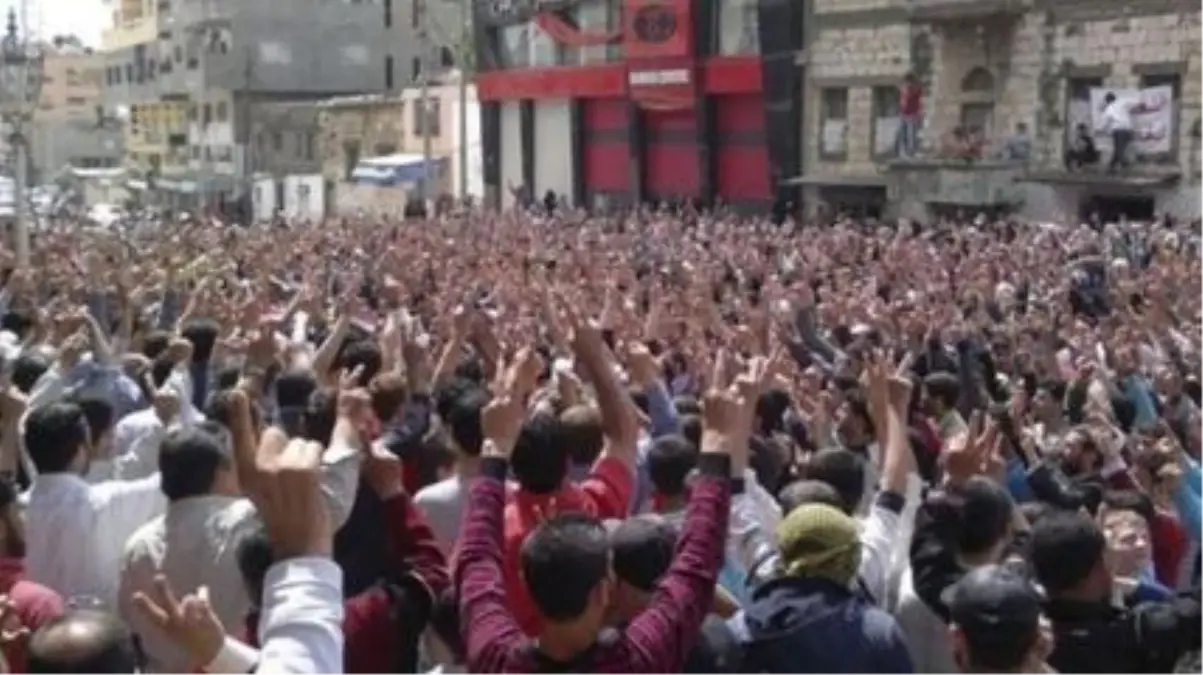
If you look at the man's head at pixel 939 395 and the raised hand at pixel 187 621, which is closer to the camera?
the raised hand at pixel 187 621

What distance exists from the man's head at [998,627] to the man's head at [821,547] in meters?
0.62

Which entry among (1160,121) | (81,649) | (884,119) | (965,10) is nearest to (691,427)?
(81,649)

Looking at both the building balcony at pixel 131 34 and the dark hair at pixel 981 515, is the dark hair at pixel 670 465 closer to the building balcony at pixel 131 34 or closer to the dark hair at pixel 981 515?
the dark hair at pixel 981 515

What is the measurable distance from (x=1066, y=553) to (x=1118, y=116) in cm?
2682

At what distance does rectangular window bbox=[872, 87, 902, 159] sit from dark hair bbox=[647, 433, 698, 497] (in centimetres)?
3009

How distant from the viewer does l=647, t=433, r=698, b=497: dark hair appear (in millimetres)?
5828

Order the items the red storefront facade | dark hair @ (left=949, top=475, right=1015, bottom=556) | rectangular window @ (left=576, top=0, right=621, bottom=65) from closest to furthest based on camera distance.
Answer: dark hair @ (left=949, top=475, right=1015, bottom=556) → the red storefront facade → rectangular window @ (left=576, top=0, right=621, bottom=65)

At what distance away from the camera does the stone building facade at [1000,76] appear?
96.6 ft

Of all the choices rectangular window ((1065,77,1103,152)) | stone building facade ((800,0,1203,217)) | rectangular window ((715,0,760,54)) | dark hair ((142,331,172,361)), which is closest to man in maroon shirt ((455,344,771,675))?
dark hair ((142,331,172,361))

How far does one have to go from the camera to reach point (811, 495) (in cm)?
545

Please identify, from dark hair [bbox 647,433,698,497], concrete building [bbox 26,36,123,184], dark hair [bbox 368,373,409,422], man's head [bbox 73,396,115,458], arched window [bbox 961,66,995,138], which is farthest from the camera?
concrete building [bbox 26,36,123,184]

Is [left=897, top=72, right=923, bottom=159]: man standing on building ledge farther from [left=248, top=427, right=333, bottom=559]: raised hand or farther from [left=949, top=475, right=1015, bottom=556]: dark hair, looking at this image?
[left=248, top=427, right=333, bottom=559]: raised hand

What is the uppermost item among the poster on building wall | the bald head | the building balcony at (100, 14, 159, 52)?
the building balcony at (100, 14, 159, 52)

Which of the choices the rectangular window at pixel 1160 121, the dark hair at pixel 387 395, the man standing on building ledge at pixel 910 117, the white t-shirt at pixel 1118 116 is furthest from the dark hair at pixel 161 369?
the man standing on building ledge at pixel 910 117
